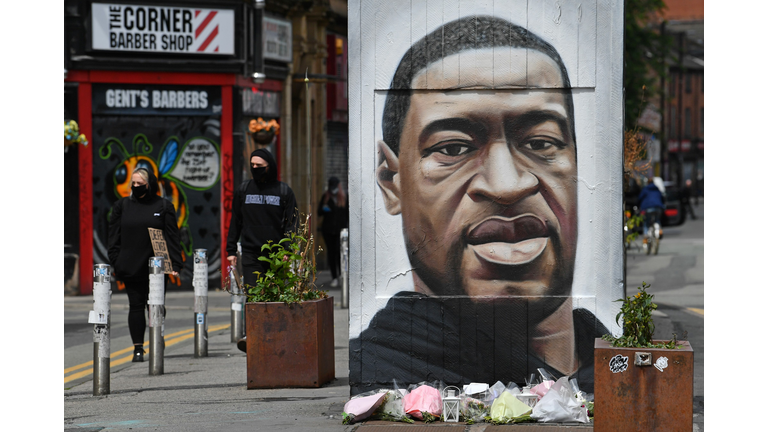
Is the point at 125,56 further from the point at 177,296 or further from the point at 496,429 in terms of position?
the point at 496,429

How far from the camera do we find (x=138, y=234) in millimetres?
10398

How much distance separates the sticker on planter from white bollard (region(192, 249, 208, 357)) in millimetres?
5563

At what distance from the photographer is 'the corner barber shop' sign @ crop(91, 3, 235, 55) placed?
1891 centimetres

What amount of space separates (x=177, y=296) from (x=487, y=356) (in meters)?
12.2

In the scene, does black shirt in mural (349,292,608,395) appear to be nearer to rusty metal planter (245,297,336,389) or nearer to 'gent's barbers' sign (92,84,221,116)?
rusty metal planter (245,297,336,389)

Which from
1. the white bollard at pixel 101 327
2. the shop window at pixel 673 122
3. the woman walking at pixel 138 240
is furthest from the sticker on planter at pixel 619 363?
the shop window at pixel 673 122

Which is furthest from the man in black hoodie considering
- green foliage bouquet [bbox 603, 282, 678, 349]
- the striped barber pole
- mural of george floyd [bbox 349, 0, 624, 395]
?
the striped barber pole

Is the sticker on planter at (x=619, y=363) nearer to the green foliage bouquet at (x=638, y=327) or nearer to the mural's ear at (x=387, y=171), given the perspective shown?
the green foliage bouquet at (x=638, y=327)

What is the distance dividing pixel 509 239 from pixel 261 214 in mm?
2998

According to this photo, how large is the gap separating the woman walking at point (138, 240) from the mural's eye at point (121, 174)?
29.0 feet

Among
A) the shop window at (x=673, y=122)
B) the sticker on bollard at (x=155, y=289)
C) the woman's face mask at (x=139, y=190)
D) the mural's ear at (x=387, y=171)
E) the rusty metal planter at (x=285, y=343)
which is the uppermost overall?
the shop window at (x=673, y=122)

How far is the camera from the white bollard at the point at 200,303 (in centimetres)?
1096

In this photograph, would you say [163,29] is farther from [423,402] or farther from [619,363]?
[619,363]

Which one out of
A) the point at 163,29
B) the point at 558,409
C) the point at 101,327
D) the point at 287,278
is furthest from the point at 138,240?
the point at 163,29
